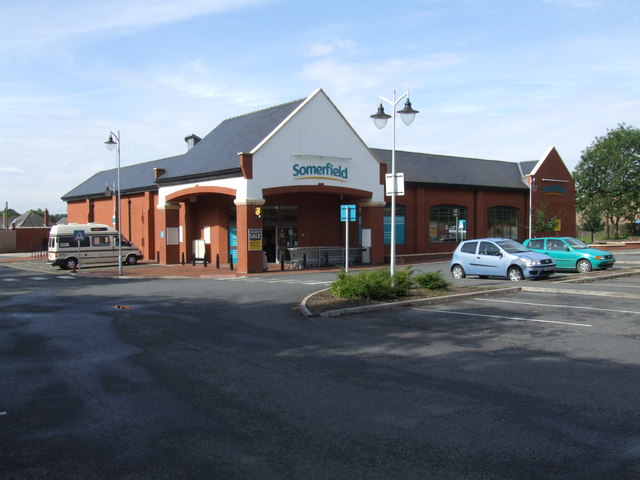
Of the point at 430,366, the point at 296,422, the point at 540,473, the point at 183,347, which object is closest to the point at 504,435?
the point at 540,473

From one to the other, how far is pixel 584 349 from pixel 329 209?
25.8m

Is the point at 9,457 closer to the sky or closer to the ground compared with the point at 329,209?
closer to the ground

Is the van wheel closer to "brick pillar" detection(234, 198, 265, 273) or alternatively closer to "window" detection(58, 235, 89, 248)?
"window" detection(58, 235, 89, 248)

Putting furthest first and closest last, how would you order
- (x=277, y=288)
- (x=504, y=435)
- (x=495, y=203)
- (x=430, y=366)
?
1. (x=495, y=203)
2. (x=277, y=288)
3. (x=430, y=366)
4. (x=504, y=435)

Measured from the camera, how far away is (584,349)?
28.8 feet

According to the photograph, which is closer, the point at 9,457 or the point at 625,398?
the point at 9,457

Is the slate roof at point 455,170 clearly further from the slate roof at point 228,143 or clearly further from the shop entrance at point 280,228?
the slate roof at point 228,143

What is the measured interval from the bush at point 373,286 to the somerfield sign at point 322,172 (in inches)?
594

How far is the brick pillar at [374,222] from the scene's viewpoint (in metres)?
33.2

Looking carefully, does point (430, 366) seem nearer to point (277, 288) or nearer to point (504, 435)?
point (504, 435)

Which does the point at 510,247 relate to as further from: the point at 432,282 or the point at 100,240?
the point at 100,240

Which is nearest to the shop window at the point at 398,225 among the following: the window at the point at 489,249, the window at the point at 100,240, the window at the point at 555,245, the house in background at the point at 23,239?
the window at the point at 555,245

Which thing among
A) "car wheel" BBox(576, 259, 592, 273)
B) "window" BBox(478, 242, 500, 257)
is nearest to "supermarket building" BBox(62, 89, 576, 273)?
"window" BBox(478, 242, 500, 257)

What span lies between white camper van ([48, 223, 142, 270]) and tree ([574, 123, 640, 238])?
2282 inches
